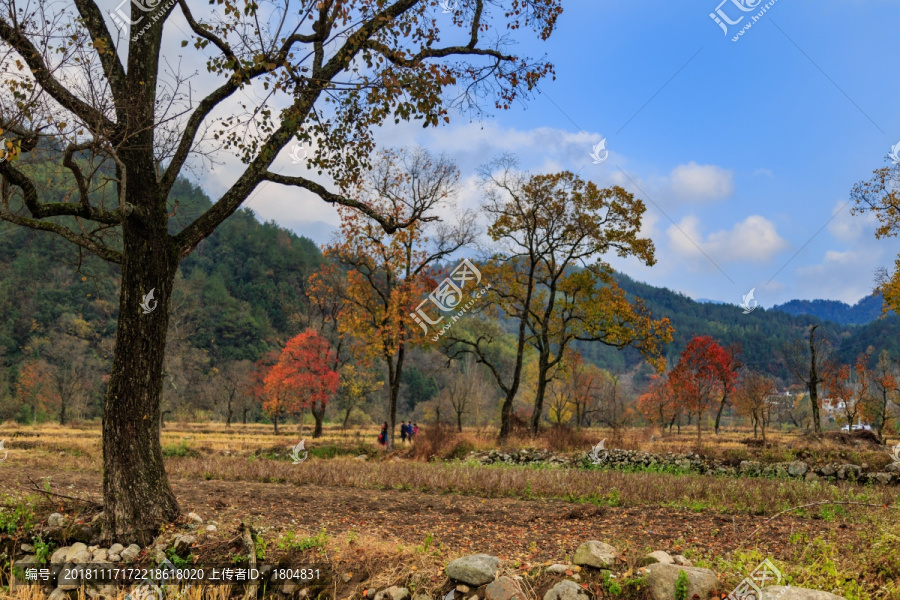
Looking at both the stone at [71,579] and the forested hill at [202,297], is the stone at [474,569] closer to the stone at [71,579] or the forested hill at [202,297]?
the stone at [71,579]

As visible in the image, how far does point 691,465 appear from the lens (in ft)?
55.6

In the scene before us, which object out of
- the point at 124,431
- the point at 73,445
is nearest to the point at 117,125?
the point at 124,431

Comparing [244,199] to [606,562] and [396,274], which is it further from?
[396,274]

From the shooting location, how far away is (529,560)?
597 cm

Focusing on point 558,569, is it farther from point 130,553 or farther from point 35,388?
point 35,388

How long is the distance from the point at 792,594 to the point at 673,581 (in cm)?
89

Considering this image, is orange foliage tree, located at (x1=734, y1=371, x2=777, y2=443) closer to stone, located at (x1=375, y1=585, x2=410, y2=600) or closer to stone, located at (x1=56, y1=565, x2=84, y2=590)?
Result: stone, located at (x1=375, y1=585, x2=410, y2=600)

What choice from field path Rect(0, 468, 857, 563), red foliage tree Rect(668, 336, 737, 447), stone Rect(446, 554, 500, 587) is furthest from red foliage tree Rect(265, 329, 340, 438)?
stone Rect(446, 554, 500, 587)

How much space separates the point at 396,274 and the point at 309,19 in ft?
Answer: 53.8

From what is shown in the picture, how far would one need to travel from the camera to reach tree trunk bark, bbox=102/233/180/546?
7.18 m

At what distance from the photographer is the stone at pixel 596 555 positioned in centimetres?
520

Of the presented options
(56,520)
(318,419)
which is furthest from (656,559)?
(318,419)

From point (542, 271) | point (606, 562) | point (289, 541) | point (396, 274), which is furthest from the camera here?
point (542, 271)

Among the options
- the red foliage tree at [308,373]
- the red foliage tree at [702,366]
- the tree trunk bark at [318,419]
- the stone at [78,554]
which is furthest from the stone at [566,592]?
the red foliage tree at [702,366]
